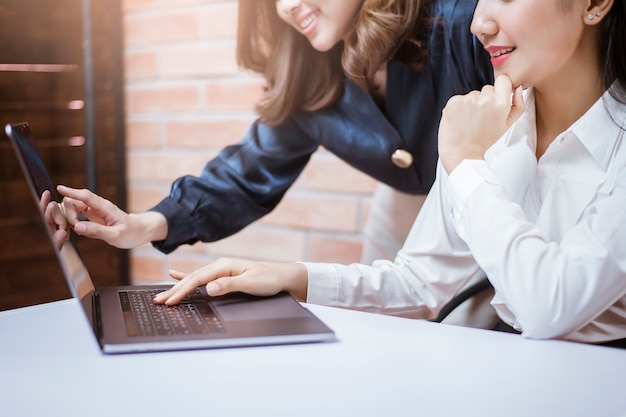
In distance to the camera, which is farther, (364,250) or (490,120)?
(364,250)

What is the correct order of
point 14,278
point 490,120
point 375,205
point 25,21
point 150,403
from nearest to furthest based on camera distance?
point 150,403, point 490,120, point 375,205, point 25,21, point 14,278

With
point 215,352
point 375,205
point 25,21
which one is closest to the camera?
point 215,352

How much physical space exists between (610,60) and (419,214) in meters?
0.39

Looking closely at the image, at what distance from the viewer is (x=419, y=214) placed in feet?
3.80

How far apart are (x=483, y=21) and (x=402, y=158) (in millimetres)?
296

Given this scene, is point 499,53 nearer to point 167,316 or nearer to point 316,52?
point 316,52

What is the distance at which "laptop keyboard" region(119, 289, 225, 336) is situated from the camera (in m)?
0.79

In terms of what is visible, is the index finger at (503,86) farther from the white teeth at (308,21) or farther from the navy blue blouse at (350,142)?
the white teeth at (308,21)

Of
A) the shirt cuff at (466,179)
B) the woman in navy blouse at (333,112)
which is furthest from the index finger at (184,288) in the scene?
the shirt cuff at (466,179)

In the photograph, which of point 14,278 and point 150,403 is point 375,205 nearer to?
point 150,403

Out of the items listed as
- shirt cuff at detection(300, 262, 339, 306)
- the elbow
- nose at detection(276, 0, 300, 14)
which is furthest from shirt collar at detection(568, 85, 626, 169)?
nose at detection(276, 0, 300, 14)

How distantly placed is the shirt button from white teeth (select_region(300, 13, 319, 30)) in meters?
0.27

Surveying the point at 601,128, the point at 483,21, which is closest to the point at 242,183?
the point at 483,21

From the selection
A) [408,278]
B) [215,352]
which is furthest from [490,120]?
[215,352]
